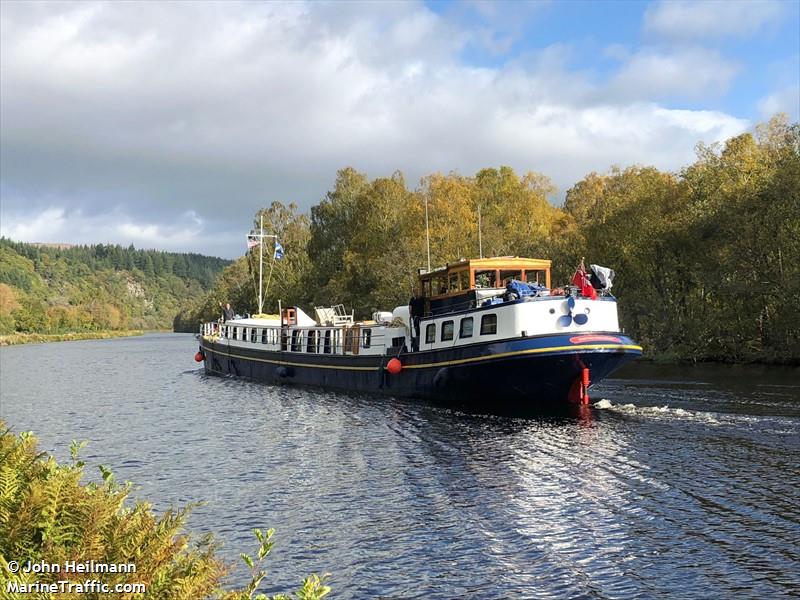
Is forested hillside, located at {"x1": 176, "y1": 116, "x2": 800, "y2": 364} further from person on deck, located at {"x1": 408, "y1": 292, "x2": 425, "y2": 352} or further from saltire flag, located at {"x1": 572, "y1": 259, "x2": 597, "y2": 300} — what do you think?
saltire flag, located at {"x1": 572, "y1": 259, "x2": 597, "y2": 300}

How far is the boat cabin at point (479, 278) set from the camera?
32.8 meters

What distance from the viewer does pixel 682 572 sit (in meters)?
12.4

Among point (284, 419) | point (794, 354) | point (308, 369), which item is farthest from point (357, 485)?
point (794, 354)

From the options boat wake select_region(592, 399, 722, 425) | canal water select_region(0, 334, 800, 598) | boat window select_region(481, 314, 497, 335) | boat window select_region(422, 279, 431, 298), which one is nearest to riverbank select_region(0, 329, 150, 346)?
canal water select_region(0, 334, 800, 598)

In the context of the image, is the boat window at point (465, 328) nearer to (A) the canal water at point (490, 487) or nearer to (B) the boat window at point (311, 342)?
(A) the canal water at point (490, 487)

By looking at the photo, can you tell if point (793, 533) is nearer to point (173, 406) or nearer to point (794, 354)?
point (173, 406)

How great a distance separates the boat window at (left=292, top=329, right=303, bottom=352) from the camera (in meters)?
44.2

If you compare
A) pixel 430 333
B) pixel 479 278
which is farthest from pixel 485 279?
pixel 430 333

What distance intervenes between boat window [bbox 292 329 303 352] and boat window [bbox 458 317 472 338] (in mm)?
14892

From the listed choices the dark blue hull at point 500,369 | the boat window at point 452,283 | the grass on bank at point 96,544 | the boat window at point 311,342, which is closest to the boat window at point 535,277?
the boat window at point 452,283

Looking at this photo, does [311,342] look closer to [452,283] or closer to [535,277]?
[452,283]

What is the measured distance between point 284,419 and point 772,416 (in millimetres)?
18980

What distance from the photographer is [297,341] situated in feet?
146

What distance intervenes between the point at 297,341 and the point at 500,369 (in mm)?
18074
